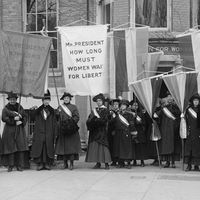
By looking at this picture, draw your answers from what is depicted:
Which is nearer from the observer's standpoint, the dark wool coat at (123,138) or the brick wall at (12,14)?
the dark wool coat at (123,138)

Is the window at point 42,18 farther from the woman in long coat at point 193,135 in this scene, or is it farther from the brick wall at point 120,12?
the woman in long coat at point 193,135

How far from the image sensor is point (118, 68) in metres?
12.4

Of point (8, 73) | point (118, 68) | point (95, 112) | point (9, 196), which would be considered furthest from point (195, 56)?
point (9, 196)

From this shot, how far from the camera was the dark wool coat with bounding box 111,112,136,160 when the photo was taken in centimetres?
1192

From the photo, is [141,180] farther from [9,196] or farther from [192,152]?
[9,196]

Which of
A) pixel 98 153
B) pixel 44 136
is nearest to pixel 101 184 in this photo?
pixel 98 153

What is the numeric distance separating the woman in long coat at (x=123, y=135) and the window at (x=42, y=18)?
18.2ft

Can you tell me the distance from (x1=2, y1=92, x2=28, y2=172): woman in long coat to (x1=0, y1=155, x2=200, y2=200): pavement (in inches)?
12.3

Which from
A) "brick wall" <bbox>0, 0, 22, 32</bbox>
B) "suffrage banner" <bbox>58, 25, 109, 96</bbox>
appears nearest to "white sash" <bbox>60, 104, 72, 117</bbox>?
"suffrage banner" <bbox>58, 25, 109, 96</bbox>

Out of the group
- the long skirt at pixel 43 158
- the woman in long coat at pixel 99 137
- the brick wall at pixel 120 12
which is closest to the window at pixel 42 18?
the brick wall at pixel 120 12

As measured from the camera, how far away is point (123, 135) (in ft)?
39.4

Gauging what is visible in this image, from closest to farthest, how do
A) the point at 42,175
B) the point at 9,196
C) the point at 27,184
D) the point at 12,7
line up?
the point at 9,196
the point at 27,184
the point at 42,175
the point at 12,7

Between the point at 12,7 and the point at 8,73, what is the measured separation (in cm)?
600

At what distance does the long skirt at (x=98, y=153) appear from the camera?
464 inches
